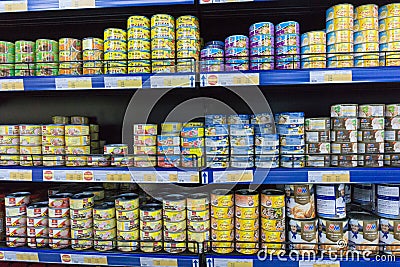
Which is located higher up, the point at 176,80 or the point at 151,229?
the point at 176,80

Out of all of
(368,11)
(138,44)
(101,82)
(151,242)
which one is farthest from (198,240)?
(368,11)

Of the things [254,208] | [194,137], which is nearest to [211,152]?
[194,137]

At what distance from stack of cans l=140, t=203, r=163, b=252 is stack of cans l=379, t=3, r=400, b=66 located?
4.20ft

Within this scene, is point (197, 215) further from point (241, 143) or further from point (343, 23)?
point (343, 23)

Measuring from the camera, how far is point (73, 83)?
1370mm

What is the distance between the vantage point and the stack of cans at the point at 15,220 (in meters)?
1.44

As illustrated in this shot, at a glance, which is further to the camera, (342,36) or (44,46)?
(44,46)

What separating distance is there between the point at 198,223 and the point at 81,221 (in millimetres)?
583

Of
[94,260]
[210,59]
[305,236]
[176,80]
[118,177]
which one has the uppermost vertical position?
[210,59]

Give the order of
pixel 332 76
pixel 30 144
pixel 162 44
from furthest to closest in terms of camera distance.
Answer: pixel 30 144, pixel 162 44, pixel 332 76

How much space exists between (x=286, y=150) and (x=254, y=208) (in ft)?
1.03

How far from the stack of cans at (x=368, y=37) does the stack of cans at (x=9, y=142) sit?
1.74 metres

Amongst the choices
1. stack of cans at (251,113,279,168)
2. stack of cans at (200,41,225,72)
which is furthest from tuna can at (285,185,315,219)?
stack of cans at (200,41,225,72)

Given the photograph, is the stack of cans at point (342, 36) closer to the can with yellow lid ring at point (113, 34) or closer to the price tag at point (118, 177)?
the can with yellow lid ring at point (113, 34)
